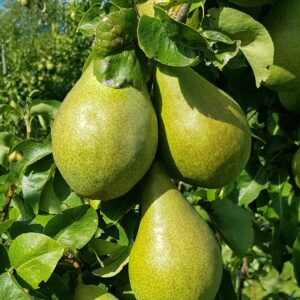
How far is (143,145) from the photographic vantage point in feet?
3.23

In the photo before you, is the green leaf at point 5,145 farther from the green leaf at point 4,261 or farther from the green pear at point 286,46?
A: the green pear at point 286,46

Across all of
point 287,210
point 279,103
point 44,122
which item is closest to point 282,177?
point 287,210

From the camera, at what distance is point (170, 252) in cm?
99

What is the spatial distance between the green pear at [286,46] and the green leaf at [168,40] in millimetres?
314

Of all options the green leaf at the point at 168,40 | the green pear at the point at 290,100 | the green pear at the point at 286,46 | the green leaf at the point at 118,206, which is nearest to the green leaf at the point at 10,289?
the green leaf at the point at 118,206

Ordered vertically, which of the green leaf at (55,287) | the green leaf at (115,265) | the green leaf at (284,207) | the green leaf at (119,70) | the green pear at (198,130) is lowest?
A: the green leaf at (284,207)

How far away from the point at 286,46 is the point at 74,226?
59 cm

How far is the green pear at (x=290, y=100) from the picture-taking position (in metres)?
1.71

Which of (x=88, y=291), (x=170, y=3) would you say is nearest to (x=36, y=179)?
(x=88, y=291)

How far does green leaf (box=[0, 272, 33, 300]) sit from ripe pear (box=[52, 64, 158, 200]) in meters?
0.19

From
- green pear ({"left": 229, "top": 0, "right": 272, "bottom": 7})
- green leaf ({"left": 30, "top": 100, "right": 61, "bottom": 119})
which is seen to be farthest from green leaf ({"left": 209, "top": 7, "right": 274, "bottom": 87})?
green leaf ({"left": 30, "top": 100, "right": 61, "bottom": 119})

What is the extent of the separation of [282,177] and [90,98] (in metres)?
1.08

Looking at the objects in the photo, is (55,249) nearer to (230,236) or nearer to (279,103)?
(230,236)

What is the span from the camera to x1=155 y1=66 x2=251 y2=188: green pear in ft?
3.34
